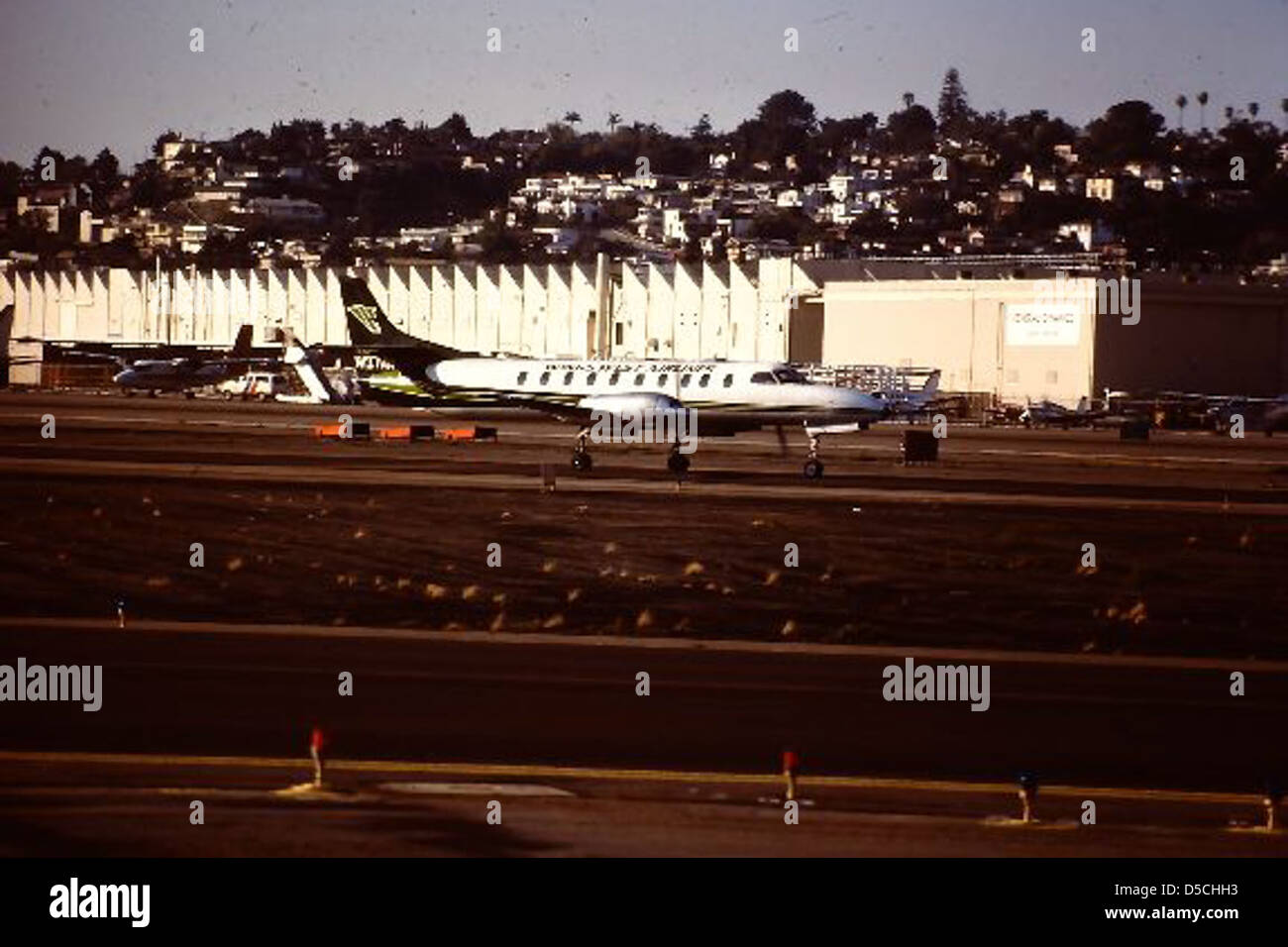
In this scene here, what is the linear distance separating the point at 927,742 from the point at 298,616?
11572 mm

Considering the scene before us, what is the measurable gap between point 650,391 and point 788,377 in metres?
3.84

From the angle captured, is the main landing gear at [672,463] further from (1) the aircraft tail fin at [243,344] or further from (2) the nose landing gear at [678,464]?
(1) the aircraft tail fin at [243,344]

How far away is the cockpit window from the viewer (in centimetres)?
6078

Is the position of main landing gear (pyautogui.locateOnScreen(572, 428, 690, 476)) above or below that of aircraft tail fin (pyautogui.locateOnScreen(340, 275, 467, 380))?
below

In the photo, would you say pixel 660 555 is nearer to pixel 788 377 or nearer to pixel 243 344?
pixel 788 377

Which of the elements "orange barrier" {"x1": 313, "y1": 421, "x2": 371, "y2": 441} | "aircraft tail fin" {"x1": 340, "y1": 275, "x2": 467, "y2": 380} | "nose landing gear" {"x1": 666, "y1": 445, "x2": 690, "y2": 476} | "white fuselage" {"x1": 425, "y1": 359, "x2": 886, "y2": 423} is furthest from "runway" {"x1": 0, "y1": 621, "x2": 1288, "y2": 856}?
"orange barrier" {"x1": 313, "y1": 421, "x2": 371, "y2": 441}

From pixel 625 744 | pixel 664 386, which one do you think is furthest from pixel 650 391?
pixel 625 744

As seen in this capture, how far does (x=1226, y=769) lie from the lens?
2223cm

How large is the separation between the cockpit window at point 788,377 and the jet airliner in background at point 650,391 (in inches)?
1.5

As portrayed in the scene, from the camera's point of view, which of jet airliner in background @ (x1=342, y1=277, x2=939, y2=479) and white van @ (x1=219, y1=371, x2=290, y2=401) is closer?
jet airliner in background @ (x1=342, y1=277, x2=939, y2=479)

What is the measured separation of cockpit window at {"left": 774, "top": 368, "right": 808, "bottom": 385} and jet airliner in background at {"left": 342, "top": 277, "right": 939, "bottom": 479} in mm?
37

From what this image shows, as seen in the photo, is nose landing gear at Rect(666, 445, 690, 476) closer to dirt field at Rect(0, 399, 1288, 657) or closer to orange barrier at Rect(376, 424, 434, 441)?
dirt field at Rect(0, 399, 1288, 657)
